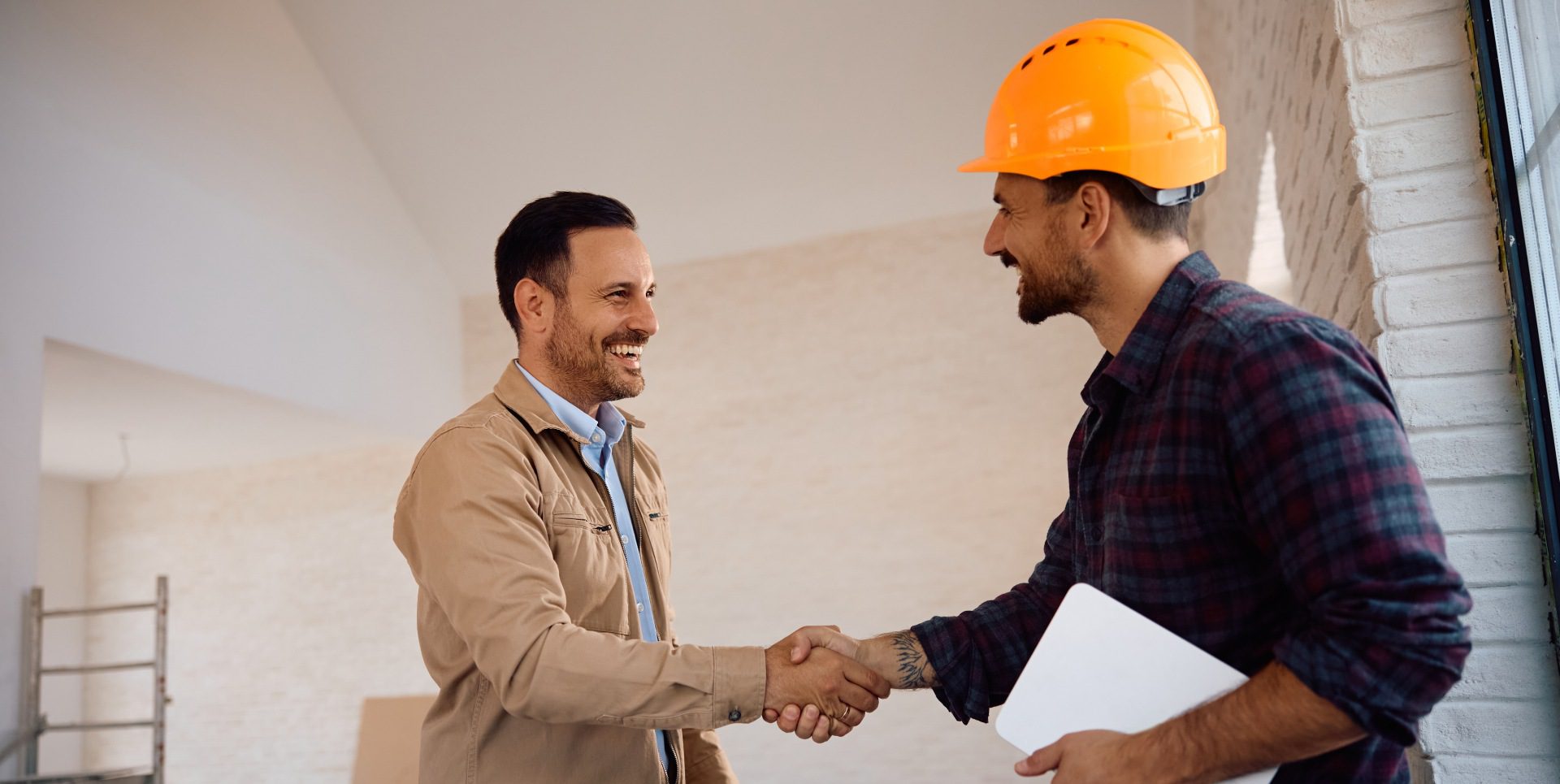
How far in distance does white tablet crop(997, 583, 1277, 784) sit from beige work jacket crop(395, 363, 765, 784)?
25.3 inches

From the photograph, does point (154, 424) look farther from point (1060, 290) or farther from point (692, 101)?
point (1060, 290)

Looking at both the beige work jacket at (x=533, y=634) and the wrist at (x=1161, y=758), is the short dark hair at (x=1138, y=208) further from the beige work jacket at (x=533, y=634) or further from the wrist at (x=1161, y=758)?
the beige work jacket at (x=533, y=634)

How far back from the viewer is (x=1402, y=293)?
6.10 ft

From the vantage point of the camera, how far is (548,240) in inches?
104

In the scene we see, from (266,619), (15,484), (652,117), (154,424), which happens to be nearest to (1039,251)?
(15,484)

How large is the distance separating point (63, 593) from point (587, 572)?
10244 mm

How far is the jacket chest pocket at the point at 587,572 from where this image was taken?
2.22 meters

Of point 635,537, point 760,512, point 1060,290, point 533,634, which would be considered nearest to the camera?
point 1060,290

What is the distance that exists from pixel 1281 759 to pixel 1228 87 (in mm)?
3943

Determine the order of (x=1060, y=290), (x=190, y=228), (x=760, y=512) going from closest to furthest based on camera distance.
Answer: (x=1060, y=290), (x=190, y=228), (x=760, y=512)

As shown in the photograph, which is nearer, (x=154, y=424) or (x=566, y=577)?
(x=566, y=577)

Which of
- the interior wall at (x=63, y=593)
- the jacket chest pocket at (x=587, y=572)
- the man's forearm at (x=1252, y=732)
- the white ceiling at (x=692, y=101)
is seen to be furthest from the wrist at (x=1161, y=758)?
the interior wall at (x=63, y=593)

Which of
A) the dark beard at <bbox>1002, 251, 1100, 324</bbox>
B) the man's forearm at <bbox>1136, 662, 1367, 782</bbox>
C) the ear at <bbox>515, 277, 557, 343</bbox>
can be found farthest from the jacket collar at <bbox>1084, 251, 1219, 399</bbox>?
the ear at <bbox>515, 277, 557, 343</bbox>

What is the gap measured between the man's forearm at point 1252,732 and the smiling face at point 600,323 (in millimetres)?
1453
